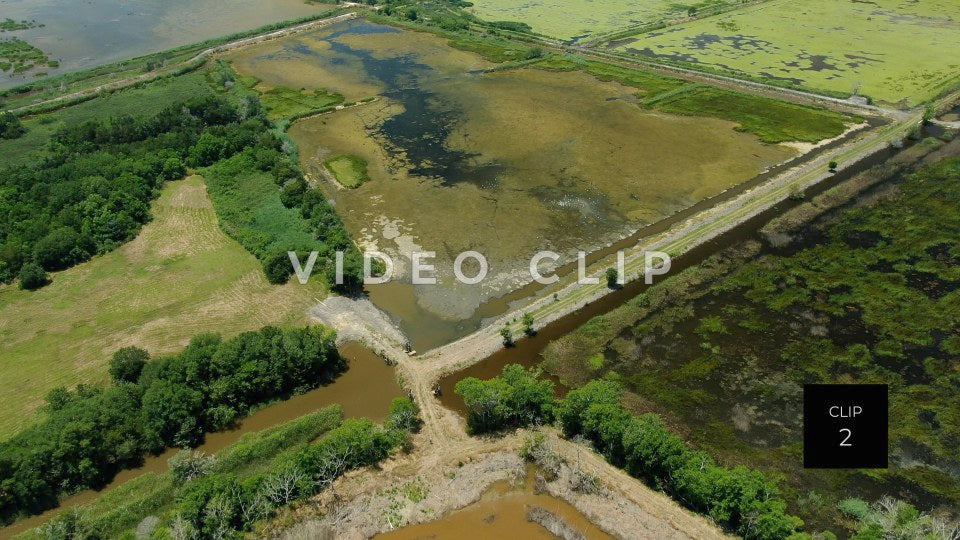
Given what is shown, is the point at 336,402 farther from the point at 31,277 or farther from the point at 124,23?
the point at 124,23

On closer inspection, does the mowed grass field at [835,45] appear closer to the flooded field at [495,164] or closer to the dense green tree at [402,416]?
the flooded field at [495,164]

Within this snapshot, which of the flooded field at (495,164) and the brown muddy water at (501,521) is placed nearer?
the brown muddy water at (501,521)

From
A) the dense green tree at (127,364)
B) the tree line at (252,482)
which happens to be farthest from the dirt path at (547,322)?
the dense green tree at (127,364)

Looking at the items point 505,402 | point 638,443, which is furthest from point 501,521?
point 638,443

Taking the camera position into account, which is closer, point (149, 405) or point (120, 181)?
point (149, 405)

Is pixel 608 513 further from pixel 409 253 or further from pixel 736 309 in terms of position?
pixel 409 253

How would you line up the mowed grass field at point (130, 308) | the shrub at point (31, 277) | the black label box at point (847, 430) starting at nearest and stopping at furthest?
the black label box at point (847, 430) < the mowed grass field at point (130, 308) < the shrub at point (31, 277)

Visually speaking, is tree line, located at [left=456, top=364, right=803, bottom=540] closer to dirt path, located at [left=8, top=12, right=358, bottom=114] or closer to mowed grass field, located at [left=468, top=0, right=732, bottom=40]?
dirt path, located at [left=8, top=12, right=358, bottom=114]

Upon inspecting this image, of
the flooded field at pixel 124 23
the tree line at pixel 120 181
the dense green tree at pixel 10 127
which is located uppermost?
the flooded field at pixel 124 23

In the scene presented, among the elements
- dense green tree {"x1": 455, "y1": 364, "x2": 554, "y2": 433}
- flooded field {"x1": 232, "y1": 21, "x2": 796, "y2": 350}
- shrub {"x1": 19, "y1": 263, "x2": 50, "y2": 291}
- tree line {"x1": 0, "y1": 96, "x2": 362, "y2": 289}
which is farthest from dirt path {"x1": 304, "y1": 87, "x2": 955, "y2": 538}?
shrub {"x1": 19, "y1": 263, "x2": 50, "y2": 291}
